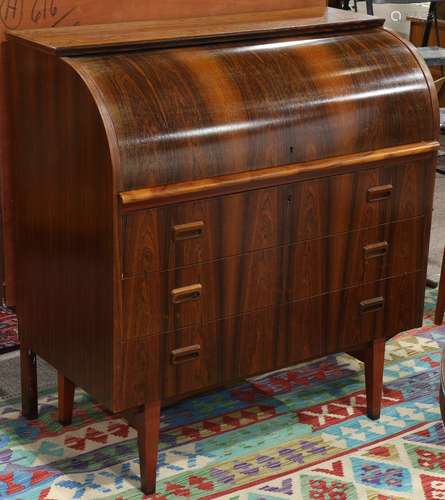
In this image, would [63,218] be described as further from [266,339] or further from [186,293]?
[266,339]

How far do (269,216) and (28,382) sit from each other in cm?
101

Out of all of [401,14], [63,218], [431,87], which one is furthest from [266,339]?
[401,14]

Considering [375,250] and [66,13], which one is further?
[375,250]

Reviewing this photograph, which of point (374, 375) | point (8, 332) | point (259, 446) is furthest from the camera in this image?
point (8, 332)

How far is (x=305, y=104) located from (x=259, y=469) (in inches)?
43.9

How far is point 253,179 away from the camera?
2816mm

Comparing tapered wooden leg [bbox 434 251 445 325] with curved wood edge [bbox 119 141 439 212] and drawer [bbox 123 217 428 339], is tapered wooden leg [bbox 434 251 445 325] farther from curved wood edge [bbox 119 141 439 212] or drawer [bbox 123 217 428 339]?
curved wood edge [bbox 119 141 439 212]

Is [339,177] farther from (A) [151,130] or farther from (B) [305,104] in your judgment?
(A) [151,130]

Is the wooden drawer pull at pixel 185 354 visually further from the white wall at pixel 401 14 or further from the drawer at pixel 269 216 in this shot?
the white wall at pixel 401 14

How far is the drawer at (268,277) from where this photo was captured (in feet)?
9.10

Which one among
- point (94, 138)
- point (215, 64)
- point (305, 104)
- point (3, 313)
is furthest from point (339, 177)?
point (3, 313)

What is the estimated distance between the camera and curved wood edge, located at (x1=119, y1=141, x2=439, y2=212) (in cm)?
263

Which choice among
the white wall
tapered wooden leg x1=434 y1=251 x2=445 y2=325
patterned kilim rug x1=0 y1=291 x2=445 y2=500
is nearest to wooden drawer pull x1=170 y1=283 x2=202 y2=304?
patterned kilim rug x1=0 y1=291 x2=445 y2=500

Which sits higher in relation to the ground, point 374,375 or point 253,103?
point 253,103
